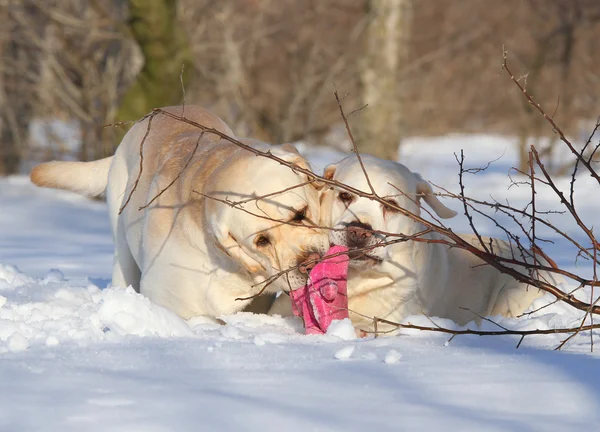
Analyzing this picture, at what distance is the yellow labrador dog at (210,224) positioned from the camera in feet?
12.4

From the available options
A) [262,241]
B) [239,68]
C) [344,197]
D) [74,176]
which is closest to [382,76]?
[239,68]

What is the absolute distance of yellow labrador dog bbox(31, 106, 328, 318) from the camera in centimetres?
378

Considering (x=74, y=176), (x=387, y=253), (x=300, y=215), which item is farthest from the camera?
(x=74, y=176)

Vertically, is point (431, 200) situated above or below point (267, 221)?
above

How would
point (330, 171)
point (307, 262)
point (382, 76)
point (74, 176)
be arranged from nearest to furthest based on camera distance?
1. point (307, 262)
2. point (330, 171)
3. point (74, 176)
4. point (382, 76)

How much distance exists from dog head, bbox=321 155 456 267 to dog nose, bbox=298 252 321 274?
175 mm

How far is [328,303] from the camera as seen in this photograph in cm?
386

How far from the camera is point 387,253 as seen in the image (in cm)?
415

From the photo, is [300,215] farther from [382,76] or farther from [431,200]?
[382,76]

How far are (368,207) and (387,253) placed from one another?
0.74ft

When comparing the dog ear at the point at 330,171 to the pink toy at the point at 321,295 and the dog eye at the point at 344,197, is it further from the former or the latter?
the pink toy at the point at 321,295

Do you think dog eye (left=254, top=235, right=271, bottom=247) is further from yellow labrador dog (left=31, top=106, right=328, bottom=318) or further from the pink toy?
the pink toy

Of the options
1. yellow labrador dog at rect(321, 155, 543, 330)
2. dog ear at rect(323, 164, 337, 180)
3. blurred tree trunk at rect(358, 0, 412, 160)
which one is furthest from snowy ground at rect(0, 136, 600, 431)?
blurred tree trunk at rect(358, 0, 412, 160)

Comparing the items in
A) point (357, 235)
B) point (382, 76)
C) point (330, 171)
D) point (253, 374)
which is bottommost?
point (253, 374)
